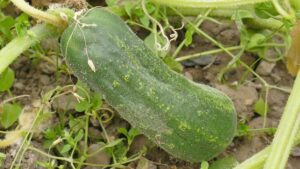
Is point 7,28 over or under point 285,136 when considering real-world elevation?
over

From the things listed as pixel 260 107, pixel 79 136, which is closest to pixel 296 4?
pixel 260 107

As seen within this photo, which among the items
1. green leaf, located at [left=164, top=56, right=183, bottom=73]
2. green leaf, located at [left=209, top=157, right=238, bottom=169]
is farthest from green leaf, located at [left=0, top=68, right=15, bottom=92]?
green leaf, located at [left=209, top=157, right=238, bottom=169]

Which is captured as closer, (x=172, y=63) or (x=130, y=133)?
(x=130, y=133)

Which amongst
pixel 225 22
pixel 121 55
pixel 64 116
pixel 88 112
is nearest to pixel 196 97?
pixel 121 55

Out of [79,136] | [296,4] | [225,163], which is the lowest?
[225,163]

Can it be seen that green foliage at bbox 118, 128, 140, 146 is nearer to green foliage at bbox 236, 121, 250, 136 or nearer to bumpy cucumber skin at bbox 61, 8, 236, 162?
bumpy cucumber skin at bbox 61, 8, 236, 162

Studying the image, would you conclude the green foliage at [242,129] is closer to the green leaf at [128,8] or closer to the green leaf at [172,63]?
the green leaf at [172,63]

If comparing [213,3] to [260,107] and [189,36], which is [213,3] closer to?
[189,36]

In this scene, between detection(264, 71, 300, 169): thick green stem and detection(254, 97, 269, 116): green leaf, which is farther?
detection(254, 97, 269, 116): green leaf
